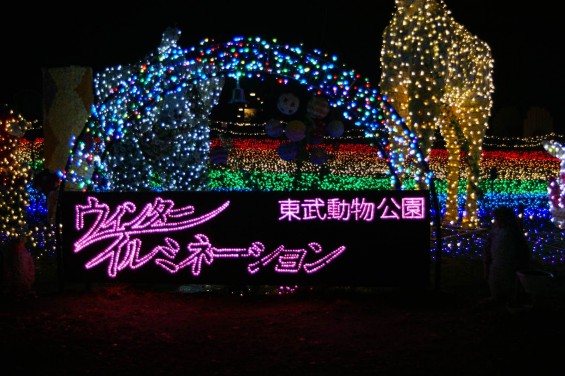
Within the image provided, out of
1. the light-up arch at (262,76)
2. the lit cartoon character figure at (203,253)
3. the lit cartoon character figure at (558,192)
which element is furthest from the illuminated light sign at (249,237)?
the lit cartoon character figure at (558,192)

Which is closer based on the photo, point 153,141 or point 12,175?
point 12,175

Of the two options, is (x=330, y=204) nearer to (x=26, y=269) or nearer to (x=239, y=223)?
(x=239, y=223)

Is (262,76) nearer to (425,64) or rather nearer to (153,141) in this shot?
(153,141)

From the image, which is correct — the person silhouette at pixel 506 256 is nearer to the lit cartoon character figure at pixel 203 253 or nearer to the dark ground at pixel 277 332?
the dark ground at pixel 277 332

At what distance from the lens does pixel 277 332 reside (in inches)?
259

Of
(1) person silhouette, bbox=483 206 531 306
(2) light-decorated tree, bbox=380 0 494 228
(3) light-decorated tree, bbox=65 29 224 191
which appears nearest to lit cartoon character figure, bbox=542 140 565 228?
(2) light-decorated tree, bbox=380 0 494 228

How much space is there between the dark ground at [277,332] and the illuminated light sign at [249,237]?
0.35 metres

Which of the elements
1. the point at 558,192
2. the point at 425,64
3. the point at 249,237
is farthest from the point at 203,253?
the point at 558,192

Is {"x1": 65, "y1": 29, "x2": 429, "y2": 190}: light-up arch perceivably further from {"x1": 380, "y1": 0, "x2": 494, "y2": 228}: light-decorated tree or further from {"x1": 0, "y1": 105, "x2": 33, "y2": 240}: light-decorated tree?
{"x1": 380, "y1": 0, "x2": 494, "y2": 228}: light-decorated tree

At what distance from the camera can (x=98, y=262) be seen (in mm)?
8266

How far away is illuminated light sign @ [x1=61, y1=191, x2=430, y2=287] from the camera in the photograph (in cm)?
788

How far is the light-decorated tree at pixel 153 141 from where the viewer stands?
10.9 meters

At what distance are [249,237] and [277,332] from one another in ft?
5.73

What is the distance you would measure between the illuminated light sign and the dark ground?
0.35 meters
